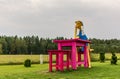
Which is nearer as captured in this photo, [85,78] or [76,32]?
[85,78]

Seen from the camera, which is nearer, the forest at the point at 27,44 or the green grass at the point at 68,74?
the green grass at the point at 68,74

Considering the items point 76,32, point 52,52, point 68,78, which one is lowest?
point 68,78

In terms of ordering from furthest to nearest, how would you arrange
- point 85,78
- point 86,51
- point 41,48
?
point 41,48 → point 86,51 → point 85,78

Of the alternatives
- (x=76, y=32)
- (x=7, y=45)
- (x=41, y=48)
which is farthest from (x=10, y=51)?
(x=76, y=32)

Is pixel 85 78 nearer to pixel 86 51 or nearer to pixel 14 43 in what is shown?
pixel 86 51

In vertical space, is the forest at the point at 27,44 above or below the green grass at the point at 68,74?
above

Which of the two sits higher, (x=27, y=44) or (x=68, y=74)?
(x=27, y=44)

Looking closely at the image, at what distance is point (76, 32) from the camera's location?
1655cm

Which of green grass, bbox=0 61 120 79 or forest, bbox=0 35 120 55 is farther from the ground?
forest, bbox=0 35 120 55

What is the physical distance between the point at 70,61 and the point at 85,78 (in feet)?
15.2

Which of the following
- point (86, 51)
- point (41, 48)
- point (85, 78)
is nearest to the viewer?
point (85, 78)

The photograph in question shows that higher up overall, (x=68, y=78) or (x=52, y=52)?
(x=52, y=52)

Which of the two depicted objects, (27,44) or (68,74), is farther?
(27,44)

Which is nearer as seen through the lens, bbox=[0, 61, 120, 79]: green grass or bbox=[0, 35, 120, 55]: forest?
bbox=[0, 61, 120, 79]: green grass
